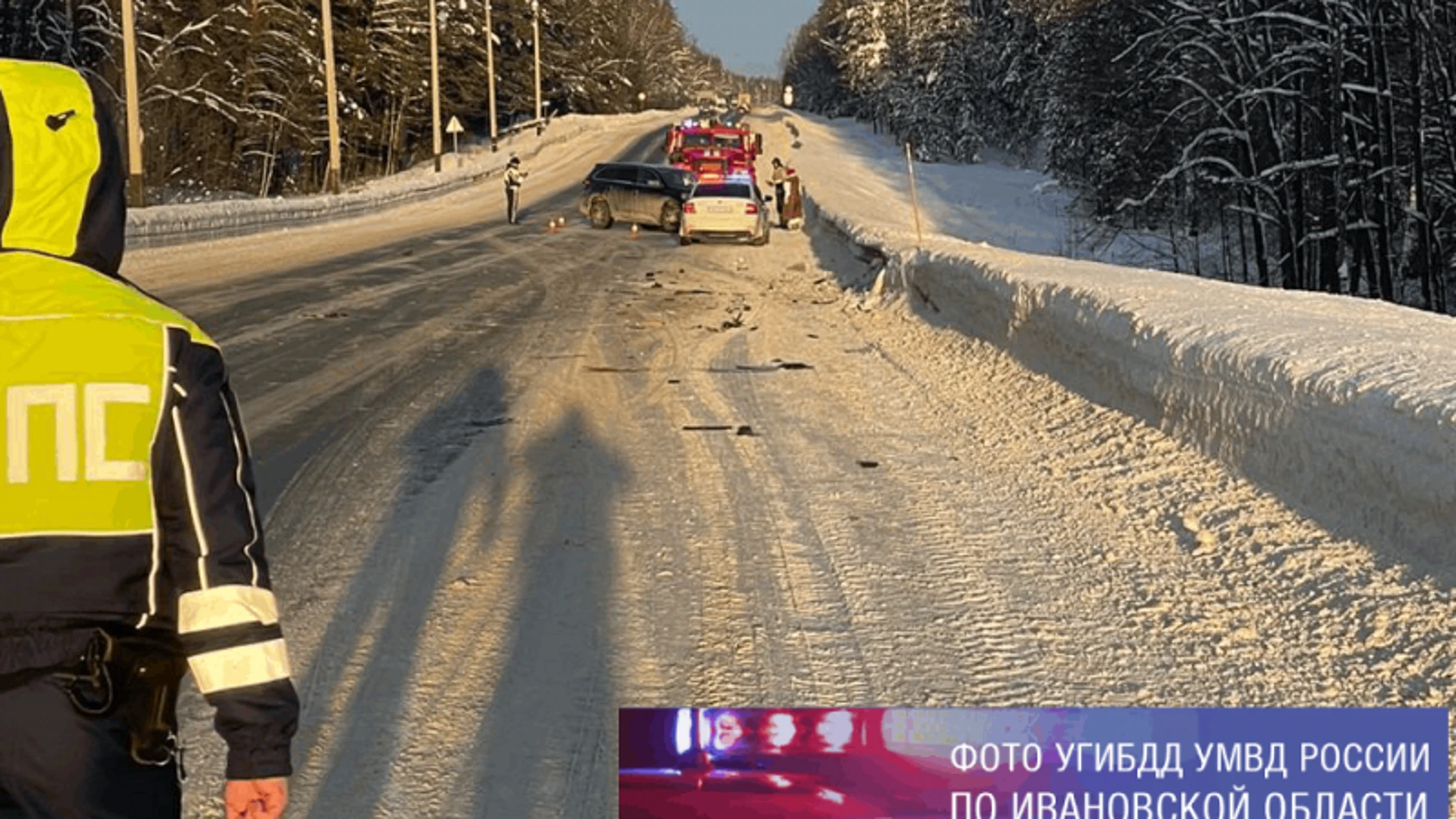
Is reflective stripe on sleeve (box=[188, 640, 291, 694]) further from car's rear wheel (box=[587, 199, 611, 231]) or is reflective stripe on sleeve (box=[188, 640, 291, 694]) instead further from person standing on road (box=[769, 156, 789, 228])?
person standing on road (box=[769, 156, 789, 228])

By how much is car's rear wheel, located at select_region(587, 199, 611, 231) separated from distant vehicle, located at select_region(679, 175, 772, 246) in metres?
4.90

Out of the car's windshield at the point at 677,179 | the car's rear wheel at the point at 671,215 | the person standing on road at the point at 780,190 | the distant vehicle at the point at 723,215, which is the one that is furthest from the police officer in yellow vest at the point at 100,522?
the person standing on road at the point at 780,190

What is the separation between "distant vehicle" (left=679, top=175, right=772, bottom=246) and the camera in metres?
27.8

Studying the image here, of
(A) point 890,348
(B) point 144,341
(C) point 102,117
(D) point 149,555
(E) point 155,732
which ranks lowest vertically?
(A) point 890,348

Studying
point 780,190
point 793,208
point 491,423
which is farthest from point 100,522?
point 780,190

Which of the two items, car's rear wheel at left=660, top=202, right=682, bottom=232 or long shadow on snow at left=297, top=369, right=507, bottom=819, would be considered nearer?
long shadow on snow at left=297, top=369, right=507, bottom=819

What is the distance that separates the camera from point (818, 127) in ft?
325

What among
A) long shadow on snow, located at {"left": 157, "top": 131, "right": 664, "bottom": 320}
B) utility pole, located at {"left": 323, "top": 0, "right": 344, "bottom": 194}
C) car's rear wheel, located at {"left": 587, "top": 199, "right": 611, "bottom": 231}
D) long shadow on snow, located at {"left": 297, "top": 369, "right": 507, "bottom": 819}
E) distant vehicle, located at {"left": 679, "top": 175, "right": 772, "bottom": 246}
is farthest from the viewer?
utility pole, located at {"left": 323, "top": 0, "right": 344, "bottom": 194}

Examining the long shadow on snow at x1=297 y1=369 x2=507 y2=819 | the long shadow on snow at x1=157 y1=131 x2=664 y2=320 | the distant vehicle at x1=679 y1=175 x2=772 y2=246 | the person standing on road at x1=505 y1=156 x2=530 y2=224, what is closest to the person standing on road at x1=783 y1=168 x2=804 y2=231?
the distant vehicle at x1=679 y1=175 x2=772 y2=246

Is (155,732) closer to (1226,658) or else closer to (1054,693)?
(1054,693)

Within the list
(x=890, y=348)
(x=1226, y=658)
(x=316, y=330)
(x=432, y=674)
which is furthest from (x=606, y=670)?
(x=316, y=330)

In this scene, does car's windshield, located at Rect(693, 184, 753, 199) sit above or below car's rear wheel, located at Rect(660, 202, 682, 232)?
above

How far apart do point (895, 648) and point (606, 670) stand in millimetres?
1059

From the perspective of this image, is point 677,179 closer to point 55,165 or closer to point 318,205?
point 318,205
